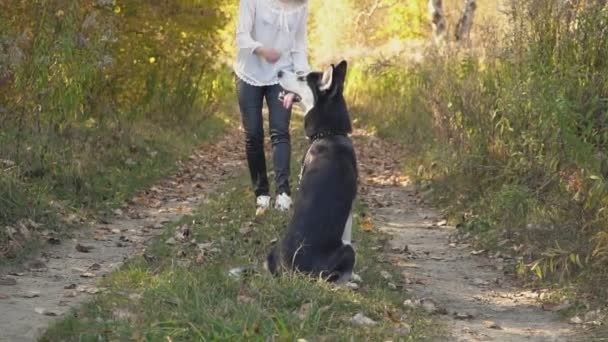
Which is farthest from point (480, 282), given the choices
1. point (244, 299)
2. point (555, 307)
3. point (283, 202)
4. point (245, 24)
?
point (245, 24)

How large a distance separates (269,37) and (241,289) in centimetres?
364

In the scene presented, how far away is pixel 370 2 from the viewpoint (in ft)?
126

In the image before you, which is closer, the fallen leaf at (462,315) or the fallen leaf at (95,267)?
the fallen leaf at (462,315)

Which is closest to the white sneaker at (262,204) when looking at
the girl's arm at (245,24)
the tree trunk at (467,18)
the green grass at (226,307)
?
the girl's arm at (245,24)

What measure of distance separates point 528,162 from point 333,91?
264cm

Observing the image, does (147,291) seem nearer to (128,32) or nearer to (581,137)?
(581,137)

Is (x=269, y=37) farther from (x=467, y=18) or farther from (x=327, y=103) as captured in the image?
(x=467, y=18)

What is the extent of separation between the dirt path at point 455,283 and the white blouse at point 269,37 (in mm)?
1845

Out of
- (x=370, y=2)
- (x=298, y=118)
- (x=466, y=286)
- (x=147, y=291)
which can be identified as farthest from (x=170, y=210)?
(x=370, y=2)

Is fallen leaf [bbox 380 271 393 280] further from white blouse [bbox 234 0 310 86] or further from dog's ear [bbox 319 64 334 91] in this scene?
white blouse [bbox 234 0 310 86]

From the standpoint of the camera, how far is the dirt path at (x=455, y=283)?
5648 millimetres

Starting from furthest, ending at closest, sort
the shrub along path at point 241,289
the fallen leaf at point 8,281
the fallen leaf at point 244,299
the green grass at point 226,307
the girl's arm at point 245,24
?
1. the girl's arm at point 245,24
2. the fallen leaf at point 8,281
3. the fallen leaf at point 244,299
4. the shrub along path at point 241,289
5. the green grass at point 226,307

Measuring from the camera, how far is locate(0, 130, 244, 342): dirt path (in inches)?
214

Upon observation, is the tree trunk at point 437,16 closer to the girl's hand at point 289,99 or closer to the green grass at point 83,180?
the green grass at point 83,180
